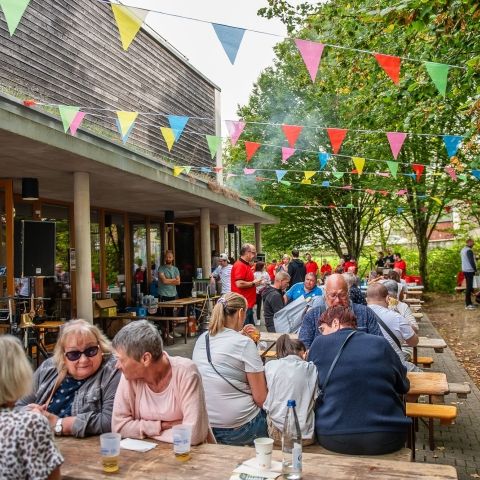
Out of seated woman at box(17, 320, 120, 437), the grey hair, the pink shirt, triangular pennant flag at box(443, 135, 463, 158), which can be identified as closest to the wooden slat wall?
seated woman at box(17, 320, 120, 437)

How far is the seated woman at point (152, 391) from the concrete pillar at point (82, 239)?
5803 mm

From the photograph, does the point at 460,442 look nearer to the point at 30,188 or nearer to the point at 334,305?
the point at 334,305

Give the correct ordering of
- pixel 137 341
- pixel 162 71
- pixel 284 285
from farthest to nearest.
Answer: pixel 162 71, pixel 284 285, pixel 137 341

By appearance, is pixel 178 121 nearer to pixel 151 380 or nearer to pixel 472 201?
pixel 151 380

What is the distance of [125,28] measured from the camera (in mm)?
4793

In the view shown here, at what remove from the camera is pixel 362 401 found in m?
2.89

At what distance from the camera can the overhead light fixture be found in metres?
8.49

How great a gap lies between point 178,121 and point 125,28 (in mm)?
3176

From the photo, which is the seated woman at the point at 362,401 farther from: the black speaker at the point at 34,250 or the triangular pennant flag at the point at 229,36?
the black speaker at the point at 34,250

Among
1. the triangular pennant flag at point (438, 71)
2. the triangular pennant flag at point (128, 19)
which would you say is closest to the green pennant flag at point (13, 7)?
the triangular pennant flag at point (128, 19)

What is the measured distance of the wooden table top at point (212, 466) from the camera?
84.3 inches

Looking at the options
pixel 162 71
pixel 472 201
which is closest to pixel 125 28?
pixel 162 71

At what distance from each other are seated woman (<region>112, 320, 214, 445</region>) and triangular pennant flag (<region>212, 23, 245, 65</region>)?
3243 mm

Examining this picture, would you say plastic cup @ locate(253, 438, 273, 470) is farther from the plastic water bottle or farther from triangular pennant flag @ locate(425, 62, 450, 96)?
triangular pennant flag @ locate(425, 62, 450, 96)
